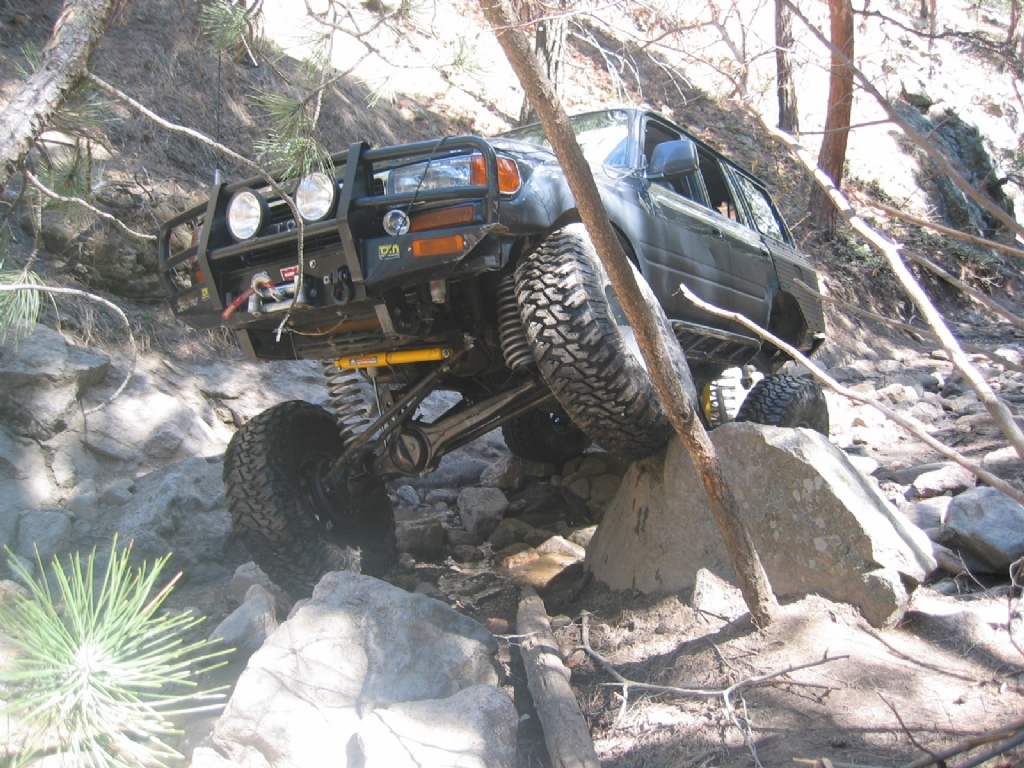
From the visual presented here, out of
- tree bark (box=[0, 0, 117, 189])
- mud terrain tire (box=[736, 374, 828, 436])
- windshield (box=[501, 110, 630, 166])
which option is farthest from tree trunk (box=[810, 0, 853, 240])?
tree bark (box=[0, 0, 117, 189])

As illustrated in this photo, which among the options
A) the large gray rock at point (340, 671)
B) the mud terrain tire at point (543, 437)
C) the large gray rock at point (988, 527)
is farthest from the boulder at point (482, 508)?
the large gray rock at point (988, 527)

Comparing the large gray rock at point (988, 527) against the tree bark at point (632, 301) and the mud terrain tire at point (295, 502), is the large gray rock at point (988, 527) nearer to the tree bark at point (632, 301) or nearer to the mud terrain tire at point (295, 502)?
the tree bark at point (632, 301)

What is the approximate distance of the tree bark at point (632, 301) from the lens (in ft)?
7.23

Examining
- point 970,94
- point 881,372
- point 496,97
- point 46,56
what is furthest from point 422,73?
point 970,94

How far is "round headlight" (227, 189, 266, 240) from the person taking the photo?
10.4 feet

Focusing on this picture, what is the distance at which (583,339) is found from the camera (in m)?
3.01

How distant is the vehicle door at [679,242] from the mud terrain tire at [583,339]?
70cm

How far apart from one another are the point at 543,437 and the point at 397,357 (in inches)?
96.6

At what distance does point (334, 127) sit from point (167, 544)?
17.5 ft

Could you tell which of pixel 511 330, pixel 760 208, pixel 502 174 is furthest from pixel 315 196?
pixel 760 208

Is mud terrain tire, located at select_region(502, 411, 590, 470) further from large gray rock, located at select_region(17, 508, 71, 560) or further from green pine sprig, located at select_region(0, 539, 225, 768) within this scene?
green pine sprig, located at select_region(0, 539, 225, 768)

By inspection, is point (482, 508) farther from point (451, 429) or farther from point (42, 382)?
point (42, 382)

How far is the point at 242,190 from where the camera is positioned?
324cm

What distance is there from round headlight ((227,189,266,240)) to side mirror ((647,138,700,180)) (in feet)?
6.13
